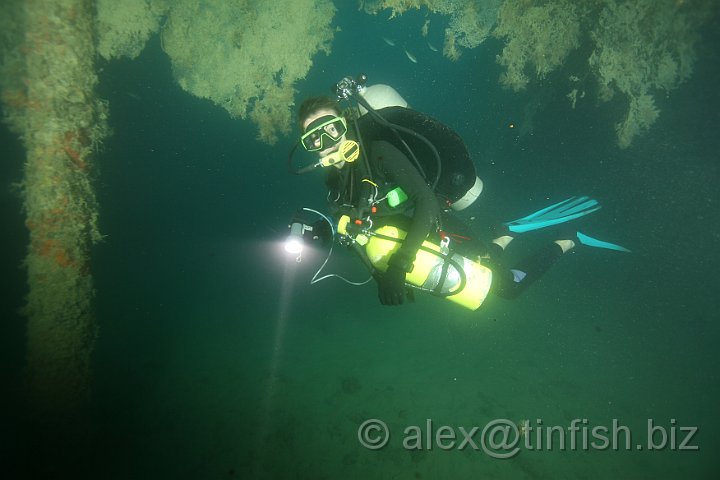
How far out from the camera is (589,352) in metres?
7.88

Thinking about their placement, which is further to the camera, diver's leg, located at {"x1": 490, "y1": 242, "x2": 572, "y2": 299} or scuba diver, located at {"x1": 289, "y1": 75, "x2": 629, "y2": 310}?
diver's leg, located at {"x1": 490, "y1": 242, "x2": 572, "y2": 299}

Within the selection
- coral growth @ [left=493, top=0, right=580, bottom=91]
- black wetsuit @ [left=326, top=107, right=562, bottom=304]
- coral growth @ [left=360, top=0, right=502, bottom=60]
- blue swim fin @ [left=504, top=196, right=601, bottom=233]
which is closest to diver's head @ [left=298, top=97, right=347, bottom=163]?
black wetsuit @ [left=326, top=107, right=562, bottom=304]

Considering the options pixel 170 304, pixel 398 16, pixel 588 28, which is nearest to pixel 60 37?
pixel 398 16

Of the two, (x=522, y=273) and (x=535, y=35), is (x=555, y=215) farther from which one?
(x=535, y=35)

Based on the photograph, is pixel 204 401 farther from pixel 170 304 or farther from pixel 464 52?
pixel 464 52

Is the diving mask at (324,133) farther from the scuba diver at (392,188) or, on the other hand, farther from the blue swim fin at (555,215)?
the blue swim fin at (555,215)

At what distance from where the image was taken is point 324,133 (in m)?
3.49

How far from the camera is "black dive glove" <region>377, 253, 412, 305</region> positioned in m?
3.28

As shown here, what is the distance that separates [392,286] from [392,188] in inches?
43.7

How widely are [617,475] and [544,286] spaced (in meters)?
5.98

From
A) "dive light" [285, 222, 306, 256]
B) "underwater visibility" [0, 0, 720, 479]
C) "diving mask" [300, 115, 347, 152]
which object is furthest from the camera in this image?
"underwater visibility" [0, 0, 720, 479]

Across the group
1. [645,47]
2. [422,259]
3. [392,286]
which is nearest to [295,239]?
[392,286]

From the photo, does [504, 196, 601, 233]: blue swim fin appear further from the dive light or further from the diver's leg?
the dive light

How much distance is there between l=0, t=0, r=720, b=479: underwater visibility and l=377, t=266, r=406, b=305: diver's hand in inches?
0.9
